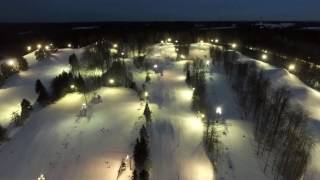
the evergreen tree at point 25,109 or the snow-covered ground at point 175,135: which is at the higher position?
the evergreen tree at point 25,109

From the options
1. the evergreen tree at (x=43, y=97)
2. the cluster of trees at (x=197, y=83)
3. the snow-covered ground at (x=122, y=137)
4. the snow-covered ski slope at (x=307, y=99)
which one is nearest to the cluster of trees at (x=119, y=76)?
the snow-covered ground at (x=122, y=137)

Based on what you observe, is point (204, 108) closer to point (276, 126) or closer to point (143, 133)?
point (276, 126)

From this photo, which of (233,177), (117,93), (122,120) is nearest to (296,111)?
(233,177)

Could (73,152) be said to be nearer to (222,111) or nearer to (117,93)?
(117,93)

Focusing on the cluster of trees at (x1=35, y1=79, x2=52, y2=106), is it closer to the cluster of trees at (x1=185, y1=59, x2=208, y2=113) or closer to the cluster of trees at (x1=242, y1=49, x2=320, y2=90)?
the cluster of trees at (x1=185, y1=59, x2=208, y2=113)

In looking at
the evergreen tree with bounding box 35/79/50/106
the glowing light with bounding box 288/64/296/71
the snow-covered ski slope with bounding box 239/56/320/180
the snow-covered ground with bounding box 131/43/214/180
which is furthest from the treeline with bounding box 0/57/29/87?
the glowing light with bounding box 288/64/296/71

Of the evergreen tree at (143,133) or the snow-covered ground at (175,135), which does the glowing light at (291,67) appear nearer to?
the snow-covered ground at (175,135)
